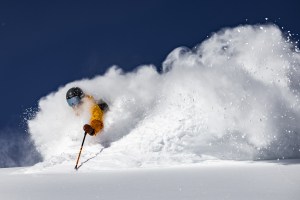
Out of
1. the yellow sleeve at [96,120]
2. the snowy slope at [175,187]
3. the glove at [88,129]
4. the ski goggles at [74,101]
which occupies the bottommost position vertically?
the snowy slope at [175,187]

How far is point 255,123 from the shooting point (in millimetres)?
8602

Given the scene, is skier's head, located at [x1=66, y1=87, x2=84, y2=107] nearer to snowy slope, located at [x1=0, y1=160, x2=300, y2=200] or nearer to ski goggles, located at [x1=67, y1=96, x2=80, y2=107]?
ski goggles, located at [x1=67, y1=96, x2=80, y2=107]

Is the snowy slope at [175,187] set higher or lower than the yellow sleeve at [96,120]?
lower

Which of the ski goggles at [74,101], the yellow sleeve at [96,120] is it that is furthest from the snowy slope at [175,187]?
the ski goggles at [74,101]

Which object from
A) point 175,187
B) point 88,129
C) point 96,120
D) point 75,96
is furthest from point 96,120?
point 175,187

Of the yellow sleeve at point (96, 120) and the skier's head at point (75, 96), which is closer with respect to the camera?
the yellow sleeve at point (96, 120)

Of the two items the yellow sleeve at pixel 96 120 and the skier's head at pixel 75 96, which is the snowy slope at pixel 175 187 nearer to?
the yellow sleeve at pixel 96 120

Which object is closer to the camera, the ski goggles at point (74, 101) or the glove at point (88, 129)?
the glove at point (88, 129)

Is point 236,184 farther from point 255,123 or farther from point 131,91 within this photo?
point 131,91

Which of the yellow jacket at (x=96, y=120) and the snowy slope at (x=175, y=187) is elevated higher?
the yellow jacket at (x=96, y=120)

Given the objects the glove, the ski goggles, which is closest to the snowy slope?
the glove

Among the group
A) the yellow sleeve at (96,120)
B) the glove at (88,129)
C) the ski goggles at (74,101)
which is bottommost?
the glove at (88,129)

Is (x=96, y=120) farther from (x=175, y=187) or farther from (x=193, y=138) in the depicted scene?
(x=175, y=187)

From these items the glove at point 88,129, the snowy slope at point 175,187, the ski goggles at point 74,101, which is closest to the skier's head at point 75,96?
the ski goggles at point 74,101
